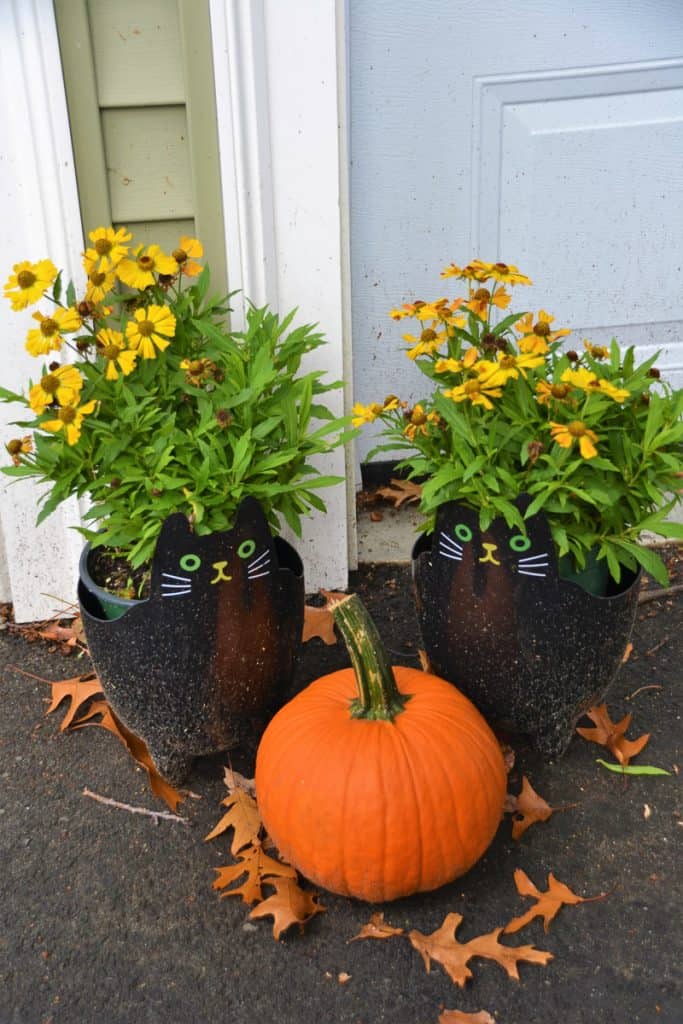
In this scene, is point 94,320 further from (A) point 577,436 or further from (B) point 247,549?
(A) point 577,436

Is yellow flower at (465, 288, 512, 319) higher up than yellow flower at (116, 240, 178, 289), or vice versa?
yellow flower at (116, 240, 178, 289)

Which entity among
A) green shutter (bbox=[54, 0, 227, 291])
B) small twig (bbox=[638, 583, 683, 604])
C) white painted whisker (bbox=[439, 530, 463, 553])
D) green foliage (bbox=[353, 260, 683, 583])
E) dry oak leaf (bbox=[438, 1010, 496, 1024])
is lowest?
dry oak leaf (bbox=[438, 1010, 496, 1024])

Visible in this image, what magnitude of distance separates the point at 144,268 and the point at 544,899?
4.39ft

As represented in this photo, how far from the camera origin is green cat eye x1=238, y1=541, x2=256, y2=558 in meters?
1.71

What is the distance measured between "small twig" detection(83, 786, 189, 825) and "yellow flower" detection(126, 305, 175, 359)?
880mm

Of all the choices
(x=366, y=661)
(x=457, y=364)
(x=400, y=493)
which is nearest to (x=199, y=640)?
(x=366, y=661)

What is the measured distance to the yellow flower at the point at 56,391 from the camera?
164 centimetres

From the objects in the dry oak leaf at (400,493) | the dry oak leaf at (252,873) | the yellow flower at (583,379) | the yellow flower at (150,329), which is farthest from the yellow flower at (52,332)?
the dry oak leaf at (400,493)

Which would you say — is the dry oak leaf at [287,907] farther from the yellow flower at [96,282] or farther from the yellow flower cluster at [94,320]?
the yellow flower at [96,282]

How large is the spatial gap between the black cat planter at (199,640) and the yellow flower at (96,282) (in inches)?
17.7

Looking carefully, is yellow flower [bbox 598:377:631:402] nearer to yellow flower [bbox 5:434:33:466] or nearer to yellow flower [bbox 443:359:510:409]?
yellow flower [bbox 443:359:510:409]

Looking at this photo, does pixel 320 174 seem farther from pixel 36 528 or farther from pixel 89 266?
pixel 36 528

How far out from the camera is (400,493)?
A: 9.43 ft

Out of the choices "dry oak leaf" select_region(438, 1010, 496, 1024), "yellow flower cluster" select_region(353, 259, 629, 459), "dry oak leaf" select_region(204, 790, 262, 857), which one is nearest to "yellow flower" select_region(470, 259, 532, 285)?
"yellow flower cluster" select_region(353, 259, 629, 459)
